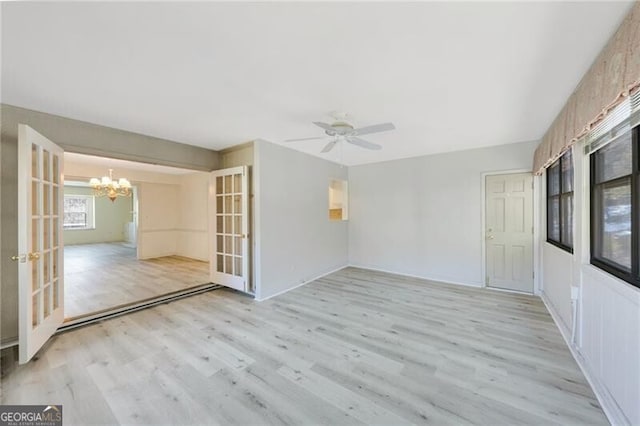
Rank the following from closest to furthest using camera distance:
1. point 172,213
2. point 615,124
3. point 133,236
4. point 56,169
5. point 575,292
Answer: point 615,124, point 575,292, point 56,169, point 172,213, point 133,236

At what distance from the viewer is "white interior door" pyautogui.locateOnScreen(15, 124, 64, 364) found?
2205 mm

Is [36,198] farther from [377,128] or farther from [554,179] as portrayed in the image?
[554,179]

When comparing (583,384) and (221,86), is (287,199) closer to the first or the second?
(221,86)

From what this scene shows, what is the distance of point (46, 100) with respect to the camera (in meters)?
2.48

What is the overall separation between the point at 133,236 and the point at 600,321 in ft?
42.1

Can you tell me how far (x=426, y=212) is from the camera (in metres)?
4.98

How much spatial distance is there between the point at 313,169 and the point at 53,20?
386cm

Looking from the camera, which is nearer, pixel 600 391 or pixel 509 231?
pixel 600 391

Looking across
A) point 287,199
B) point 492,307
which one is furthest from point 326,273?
point 492,307

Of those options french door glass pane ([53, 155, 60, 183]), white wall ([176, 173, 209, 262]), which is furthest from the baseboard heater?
white wall ([176, 173, 209, 262])

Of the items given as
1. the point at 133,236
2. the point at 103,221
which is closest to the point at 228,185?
the point at 133,236

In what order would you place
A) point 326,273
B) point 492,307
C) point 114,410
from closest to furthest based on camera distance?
1. point 114,410
2. point 492,307
3. point 326,273

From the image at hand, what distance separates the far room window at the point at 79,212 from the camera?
979 cm

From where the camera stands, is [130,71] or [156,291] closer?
[130,71]
